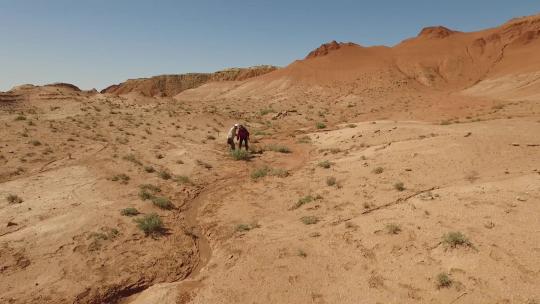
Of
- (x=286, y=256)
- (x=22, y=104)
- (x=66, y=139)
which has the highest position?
(x=22, y=104)

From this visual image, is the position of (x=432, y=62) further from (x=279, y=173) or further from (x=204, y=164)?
(x=204, y=164)

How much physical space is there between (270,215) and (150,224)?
9.63ft

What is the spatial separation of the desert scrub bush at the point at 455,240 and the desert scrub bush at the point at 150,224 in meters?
6.16

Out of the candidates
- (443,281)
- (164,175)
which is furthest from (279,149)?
(443,281)

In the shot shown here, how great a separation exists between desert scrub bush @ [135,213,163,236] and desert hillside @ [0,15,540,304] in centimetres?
3

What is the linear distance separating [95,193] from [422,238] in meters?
8.85

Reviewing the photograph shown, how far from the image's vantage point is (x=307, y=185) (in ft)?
39.3

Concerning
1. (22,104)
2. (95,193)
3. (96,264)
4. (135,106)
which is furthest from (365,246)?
(22,104)

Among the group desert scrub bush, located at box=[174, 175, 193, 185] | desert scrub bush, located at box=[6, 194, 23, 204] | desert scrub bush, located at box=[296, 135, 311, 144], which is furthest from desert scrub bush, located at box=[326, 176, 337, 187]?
desert scrub bush, located at box=[6, 194, 23, 204]

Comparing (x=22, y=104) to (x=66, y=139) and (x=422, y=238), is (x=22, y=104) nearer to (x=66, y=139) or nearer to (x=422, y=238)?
(x=66, y=139)

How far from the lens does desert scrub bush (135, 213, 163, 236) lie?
9.00 m

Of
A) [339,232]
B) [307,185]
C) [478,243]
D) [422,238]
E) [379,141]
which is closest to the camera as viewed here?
[478,243]

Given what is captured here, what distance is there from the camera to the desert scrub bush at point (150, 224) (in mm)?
9000

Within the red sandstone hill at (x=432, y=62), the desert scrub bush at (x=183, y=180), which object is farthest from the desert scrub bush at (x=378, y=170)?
the red sandstone hill at (x=432, y=62)
